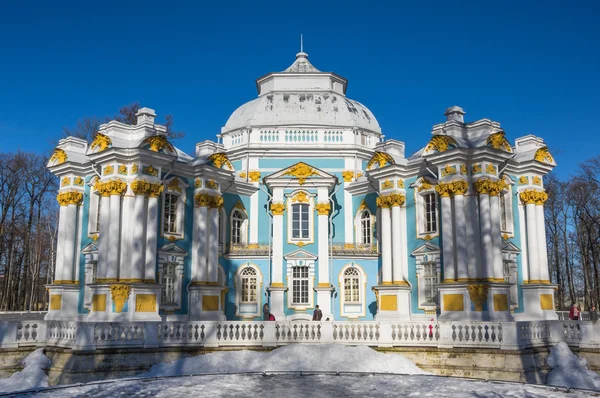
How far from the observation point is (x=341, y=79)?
94.8ft

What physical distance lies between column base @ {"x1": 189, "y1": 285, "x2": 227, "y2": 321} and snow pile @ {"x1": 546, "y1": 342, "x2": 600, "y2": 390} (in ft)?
35.4

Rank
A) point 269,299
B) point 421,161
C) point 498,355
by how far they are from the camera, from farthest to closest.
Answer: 1. point 269,299
2. point 421,161
3. point 498,355

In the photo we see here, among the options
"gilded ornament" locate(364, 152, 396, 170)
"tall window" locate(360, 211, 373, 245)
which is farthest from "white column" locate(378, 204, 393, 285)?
"tall window" locate(360, 211, 373, 245)

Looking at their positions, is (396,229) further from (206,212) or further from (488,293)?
(206,212)

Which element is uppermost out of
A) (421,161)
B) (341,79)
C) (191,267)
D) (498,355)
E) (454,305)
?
(341,79)

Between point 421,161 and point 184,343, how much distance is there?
9888mm

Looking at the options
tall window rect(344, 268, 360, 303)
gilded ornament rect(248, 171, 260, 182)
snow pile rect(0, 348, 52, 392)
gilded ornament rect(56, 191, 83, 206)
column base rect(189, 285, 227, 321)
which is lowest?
snow pile rect(0, 348, 52, 392)

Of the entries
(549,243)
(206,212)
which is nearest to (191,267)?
(206,212)

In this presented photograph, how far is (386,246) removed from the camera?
814 inches

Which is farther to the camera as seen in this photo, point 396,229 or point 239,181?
point 239,181

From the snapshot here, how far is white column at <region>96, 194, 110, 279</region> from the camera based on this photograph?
17.8 metres

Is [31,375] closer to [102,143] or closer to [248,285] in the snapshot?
[102,143]

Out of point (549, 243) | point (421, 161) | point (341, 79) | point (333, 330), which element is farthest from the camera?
point (549, 243)

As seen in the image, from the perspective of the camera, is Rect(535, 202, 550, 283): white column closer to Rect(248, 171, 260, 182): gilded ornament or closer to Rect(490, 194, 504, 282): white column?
Rect(490, 194, 504, 282): white column
